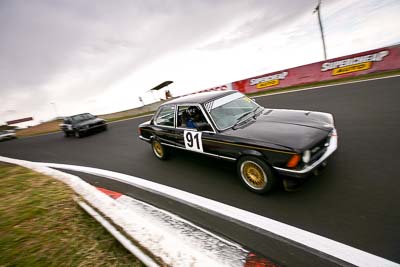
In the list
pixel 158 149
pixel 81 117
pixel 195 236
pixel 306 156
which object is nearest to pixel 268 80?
pixel 81 117

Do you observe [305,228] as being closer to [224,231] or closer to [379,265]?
[379,265]

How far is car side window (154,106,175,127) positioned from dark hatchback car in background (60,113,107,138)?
7.83m

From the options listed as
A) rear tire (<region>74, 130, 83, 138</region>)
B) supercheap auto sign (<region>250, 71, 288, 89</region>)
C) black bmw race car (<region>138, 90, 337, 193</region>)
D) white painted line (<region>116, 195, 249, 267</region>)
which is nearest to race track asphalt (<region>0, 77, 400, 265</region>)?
white painted line (<region>116, 195, 249, 267</region>)

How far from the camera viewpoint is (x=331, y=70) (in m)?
13.2

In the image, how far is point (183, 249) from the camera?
2332 mm

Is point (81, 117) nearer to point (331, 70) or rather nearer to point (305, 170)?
point (305, 170)

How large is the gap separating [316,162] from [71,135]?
536 inches

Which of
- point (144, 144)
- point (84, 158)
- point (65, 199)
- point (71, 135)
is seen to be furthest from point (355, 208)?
point (71, 135)

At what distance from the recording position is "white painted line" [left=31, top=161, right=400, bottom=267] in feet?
6.77

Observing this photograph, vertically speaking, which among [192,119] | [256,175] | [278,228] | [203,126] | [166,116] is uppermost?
[166,116]

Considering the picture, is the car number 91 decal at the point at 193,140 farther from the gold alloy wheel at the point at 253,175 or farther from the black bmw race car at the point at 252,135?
the gold alloy wheel at the point at 253,175

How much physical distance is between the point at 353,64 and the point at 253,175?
12.5m

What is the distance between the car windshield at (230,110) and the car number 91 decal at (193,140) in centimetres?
45

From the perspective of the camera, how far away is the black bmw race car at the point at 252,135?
302 cm
